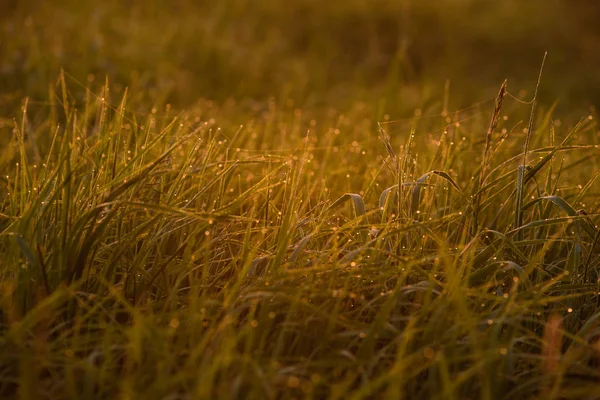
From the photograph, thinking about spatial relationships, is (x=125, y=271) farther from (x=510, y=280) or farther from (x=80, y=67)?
(x=80, y=67)

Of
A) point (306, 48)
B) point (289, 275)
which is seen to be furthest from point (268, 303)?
point (306, 48)

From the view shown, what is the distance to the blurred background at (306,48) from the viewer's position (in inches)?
174

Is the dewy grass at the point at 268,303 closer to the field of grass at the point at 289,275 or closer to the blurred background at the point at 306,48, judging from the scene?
the field of grass at the point at 289,275

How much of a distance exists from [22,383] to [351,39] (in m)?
5.48

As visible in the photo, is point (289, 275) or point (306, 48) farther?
point (306, 48)

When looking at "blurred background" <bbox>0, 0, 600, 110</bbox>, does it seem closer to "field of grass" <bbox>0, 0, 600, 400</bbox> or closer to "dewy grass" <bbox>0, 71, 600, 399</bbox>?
"field of grass" <bbox>0, 0, 600, 400</bbox>

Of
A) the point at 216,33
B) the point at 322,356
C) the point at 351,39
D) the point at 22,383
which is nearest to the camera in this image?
the point at 22,383

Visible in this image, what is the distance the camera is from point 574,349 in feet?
5.46

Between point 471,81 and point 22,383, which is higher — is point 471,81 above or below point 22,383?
below

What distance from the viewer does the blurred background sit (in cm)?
441

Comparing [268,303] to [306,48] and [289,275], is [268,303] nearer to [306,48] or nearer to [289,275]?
[289,275]

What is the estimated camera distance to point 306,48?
6199 millimetres

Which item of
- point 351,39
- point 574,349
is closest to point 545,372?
point 574,349

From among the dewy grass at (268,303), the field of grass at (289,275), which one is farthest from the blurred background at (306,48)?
the dewy grass at (268,303)
